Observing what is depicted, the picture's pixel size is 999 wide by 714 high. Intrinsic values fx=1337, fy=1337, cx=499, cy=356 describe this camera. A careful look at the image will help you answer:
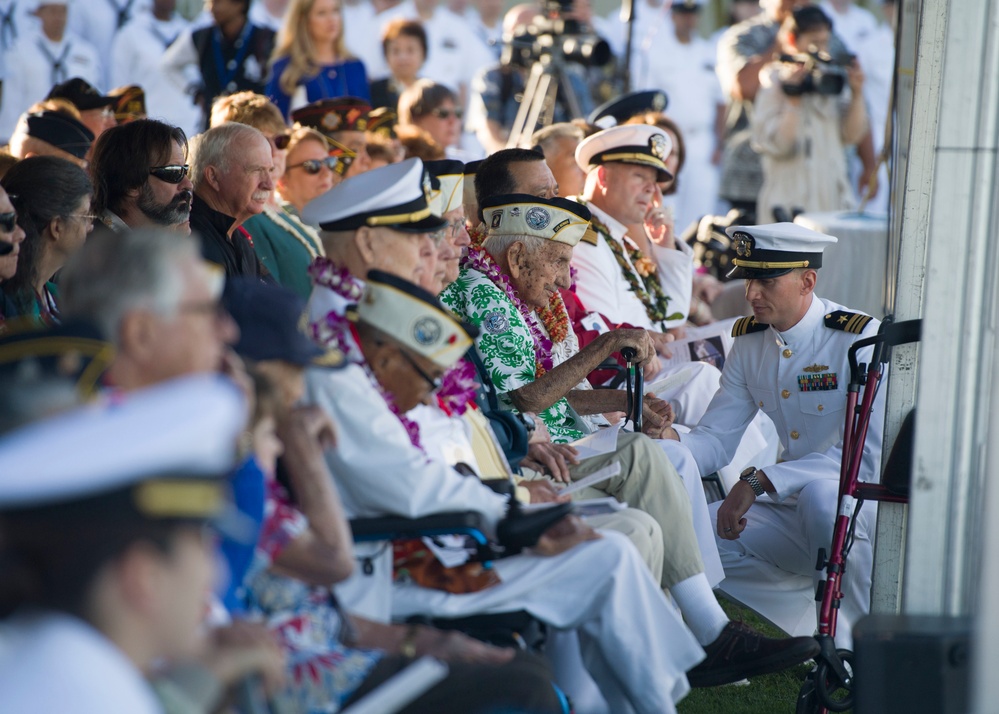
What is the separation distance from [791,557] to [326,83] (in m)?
4.30

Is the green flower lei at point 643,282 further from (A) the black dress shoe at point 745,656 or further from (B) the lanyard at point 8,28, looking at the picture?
(B) the lanyard at point 8,28

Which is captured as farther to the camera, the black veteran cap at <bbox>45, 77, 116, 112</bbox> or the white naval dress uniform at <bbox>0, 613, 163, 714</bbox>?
the black veteran cap at <bbox>45, 77, 116, 112</bbox>

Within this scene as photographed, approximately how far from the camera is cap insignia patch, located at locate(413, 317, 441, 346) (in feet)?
9.77

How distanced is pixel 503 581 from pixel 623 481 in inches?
35.5

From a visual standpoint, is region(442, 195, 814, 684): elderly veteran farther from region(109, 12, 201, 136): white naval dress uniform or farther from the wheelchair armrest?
region(109, 12, 201, 136): white naval dress uniform

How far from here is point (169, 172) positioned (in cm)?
421

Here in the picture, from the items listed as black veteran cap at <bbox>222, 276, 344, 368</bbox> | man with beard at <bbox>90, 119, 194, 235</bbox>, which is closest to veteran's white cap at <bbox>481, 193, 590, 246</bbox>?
man with beard at <bbox>90, 119, 194, 235</bbox>

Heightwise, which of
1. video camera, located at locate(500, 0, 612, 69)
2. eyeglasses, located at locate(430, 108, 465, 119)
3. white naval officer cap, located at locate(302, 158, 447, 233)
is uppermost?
video camera, located at locate(500, 0, 612, 69)

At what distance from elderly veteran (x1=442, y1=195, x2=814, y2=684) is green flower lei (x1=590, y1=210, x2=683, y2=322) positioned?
1.11 metres

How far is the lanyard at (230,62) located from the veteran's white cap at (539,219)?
12.3 ft

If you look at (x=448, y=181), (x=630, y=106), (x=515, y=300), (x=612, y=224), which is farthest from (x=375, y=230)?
(x=630, y=106)

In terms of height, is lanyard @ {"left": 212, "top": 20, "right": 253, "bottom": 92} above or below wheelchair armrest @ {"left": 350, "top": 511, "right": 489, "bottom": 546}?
above

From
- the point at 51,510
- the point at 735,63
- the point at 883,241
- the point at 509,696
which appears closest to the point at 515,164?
the point at 509,696

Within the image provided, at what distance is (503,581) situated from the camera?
3047mm
